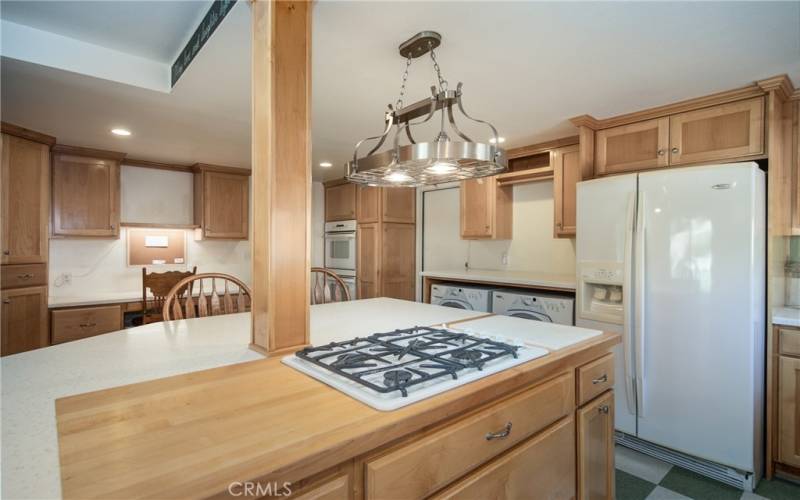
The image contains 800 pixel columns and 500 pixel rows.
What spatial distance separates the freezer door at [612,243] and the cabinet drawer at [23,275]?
12.8 ft

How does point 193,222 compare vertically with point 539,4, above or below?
below

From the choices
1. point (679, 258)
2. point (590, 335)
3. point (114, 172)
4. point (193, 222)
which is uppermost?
point (114, 172)

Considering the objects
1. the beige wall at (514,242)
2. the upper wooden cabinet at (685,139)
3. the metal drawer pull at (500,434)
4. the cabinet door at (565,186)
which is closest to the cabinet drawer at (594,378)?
the metal drawer pull at (500,434)

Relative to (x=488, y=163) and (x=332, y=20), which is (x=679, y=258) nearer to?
(x=488, y=163)

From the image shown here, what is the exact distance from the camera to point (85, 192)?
342cm

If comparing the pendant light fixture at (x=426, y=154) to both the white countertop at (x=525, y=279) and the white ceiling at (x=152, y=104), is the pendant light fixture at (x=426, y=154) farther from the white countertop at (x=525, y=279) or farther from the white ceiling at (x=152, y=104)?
the white countertop at (x=525, y=279)

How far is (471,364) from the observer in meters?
1.02

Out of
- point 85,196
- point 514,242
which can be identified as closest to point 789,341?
point 514,242

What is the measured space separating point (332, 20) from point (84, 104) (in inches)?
71.8

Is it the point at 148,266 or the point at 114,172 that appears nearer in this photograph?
the point at 114,172

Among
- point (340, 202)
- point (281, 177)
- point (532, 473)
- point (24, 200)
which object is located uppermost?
point (340, 202)

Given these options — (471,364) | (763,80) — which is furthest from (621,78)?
(471,364)

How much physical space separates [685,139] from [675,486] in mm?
1951

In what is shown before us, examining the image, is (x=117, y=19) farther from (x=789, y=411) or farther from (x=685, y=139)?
(x=789, y=411)
